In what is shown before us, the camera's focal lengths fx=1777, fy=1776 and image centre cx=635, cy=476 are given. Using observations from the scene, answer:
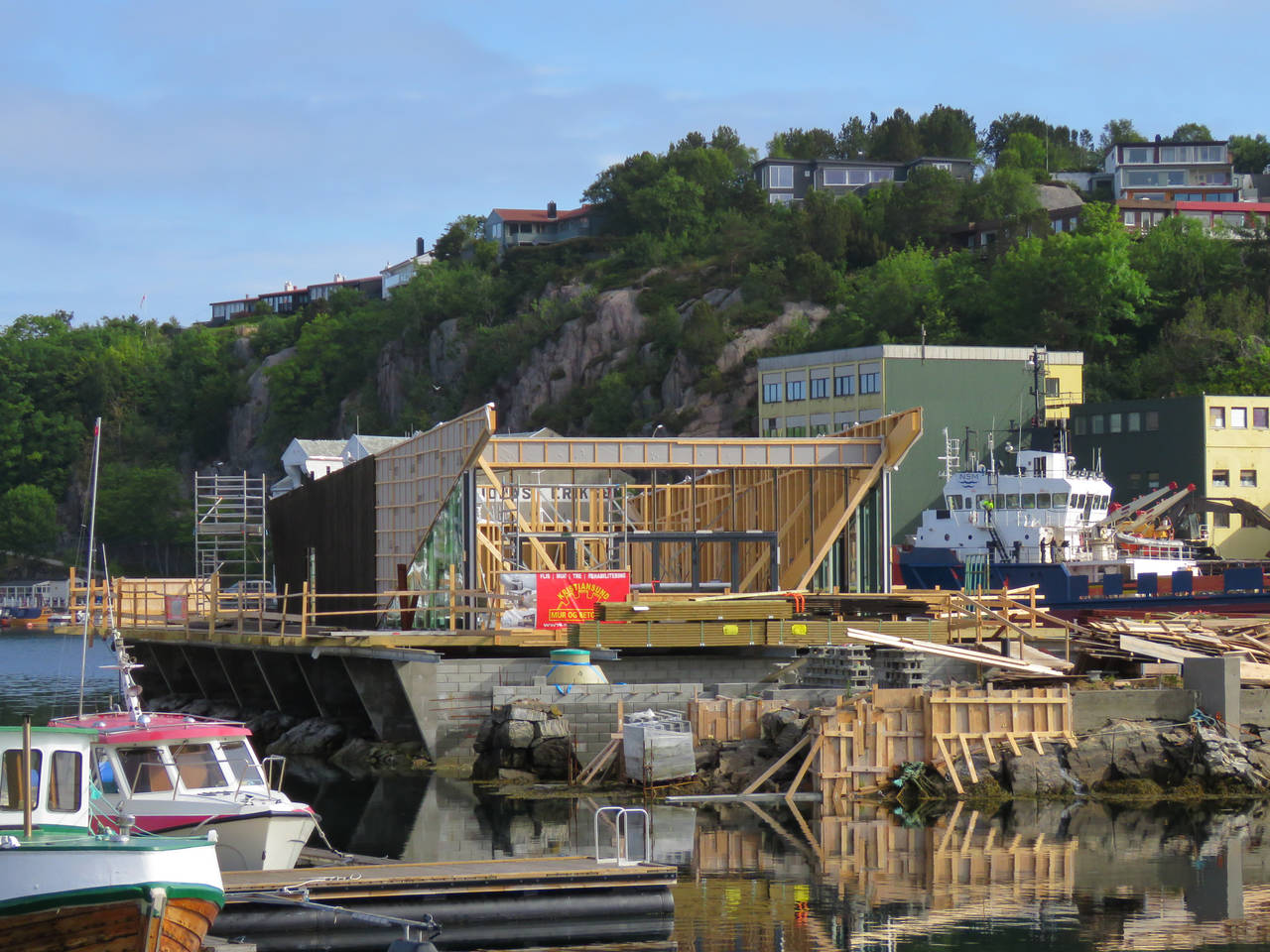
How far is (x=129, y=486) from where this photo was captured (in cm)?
13700

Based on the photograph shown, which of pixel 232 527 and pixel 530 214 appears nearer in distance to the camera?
pixel 232 527

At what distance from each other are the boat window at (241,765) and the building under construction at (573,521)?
1463 centimetres

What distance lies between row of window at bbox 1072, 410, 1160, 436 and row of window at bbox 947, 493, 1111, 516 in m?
17.7

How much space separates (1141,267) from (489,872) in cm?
9087

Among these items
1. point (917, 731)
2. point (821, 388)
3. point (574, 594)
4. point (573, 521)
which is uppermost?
point (821, 388)

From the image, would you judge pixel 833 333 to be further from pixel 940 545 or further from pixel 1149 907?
pixel 1149 907

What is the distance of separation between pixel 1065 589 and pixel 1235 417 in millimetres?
24728

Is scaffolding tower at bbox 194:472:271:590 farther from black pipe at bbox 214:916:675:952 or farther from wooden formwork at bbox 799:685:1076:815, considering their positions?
black pipe at bbox 214:916:675:952

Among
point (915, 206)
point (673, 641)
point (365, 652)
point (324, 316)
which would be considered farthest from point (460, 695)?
point (324, 316)

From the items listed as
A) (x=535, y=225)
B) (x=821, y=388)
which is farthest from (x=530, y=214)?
(x=821, y=388)

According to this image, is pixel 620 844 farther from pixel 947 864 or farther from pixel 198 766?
pixel 198 766

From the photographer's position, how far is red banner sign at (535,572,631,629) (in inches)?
1382

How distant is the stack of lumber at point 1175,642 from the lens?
105ft

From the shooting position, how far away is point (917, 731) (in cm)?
2755
